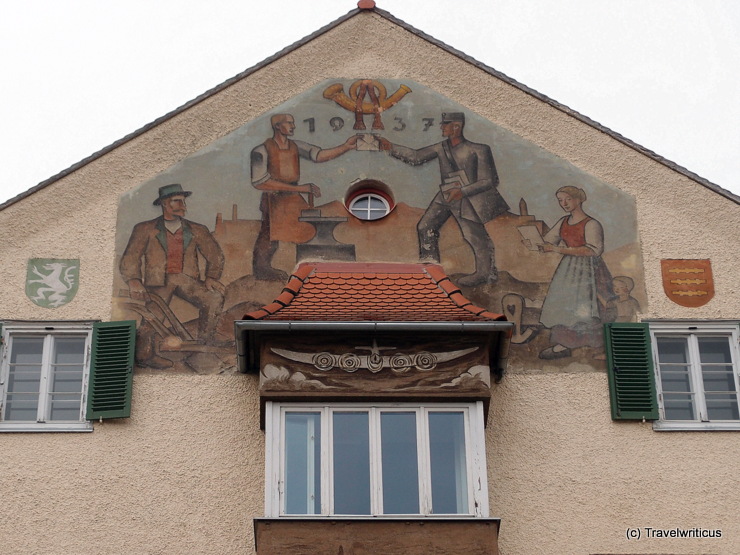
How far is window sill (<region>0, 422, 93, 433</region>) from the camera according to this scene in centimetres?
1625

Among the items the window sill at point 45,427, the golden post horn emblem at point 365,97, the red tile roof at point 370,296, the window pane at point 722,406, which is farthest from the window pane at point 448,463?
the golden post horn emblem at point 365,97

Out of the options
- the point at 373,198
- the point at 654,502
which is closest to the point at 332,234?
the point at 373,198

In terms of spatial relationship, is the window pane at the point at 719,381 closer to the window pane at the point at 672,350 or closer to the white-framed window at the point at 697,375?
the white-framed window at the point at 697,375

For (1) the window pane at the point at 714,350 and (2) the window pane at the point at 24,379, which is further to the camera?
(1) the window pane at the point at 714,350

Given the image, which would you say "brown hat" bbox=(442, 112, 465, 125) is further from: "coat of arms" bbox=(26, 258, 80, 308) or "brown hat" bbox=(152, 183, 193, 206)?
"coat of arms" bbox=(26, 258, 80, 308)

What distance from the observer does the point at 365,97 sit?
18.6 metres

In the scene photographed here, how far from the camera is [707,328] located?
56.2 feet

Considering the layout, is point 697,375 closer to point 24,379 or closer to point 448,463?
point 448,463

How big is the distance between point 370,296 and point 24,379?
3.89 metres

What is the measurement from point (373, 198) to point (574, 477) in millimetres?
4179

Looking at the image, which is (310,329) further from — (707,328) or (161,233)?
(707,328)

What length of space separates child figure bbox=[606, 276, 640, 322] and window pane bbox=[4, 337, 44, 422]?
636 centimetres

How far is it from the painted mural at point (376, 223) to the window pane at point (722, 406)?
4.18 ft

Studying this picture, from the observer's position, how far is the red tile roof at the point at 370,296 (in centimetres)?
1633
